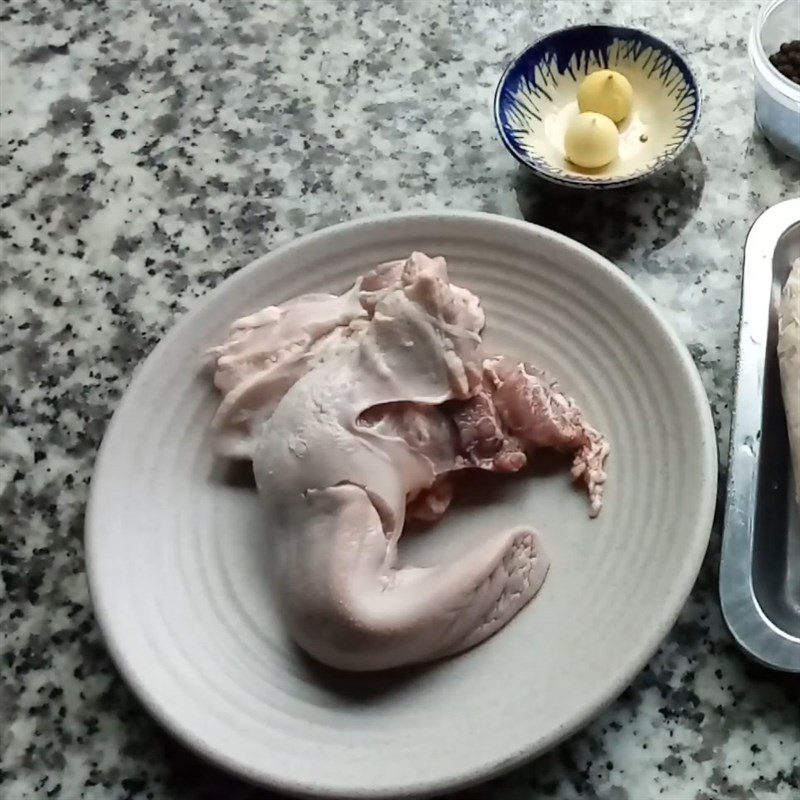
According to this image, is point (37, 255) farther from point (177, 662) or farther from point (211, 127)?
point (177, 662)

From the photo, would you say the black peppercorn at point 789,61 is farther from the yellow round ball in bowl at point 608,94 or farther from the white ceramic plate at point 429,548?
the white ceramic plate at point 429,548

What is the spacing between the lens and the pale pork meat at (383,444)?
68 centimetres

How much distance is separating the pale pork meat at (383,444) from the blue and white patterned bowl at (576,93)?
25cm

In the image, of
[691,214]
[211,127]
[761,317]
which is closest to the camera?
[761,317]

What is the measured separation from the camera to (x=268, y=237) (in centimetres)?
102

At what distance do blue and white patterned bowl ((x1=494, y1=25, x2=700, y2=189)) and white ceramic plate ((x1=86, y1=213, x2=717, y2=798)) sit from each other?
18cm

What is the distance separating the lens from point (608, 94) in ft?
3.25

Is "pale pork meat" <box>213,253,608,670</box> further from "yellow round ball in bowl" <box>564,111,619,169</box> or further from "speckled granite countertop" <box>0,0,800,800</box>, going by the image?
"yellow round ball in bowl" <box>564,111,619,169</box>

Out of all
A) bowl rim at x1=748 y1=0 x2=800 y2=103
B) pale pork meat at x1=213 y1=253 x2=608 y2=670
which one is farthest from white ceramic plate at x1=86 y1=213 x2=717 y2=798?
bowl rim at x1=748 y1=0 x2=800 y2=103

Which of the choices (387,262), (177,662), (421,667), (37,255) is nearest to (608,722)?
(421,667)

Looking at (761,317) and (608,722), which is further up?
(761,317)

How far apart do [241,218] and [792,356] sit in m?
0.55

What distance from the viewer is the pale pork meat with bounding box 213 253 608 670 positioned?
68 centimetres

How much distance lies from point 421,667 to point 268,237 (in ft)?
1.61
